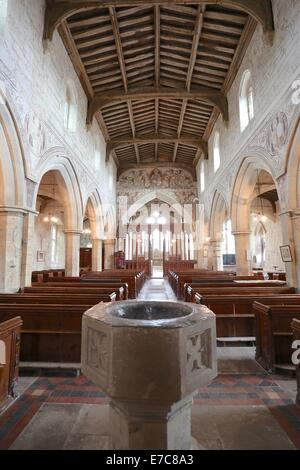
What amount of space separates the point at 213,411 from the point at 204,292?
2.73 m

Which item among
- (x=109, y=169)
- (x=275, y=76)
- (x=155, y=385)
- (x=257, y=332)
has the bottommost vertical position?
(x=257, y=332)

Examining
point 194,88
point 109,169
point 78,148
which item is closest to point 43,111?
point 78,148

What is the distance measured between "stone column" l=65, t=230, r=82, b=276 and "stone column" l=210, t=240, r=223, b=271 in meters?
6.92

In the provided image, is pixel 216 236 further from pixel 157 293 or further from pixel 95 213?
pixel 95 213

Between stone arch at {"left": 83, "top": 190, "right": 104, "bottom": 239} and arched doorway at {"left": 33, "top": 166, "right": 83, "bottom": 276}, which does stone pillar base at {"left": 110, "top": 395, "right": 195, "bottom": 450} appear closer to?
arched doorway at {"left": 33, "top": 166, "right": 83, "bottom": 276}

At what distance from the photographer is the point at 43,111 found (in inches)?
258

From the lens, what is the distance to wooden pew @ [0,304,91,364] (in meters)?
3.66

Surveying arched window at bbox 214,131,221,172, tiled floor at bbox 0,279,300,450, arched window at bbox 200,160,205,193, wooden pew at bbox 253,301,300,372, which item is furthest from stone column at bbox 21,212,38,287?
arched window at bbox 200,160,205,193

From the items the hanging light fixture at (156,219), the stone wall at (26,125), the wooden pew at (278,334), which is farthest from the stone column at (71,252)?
the hanging light fixture at (156,219)

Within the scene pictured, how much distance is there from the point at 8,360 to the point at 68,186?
22.3 ft

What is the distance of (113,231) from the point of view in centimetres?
1638

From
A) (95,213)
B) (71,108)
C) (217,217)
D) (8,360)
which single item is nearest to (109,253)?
(95,213)
